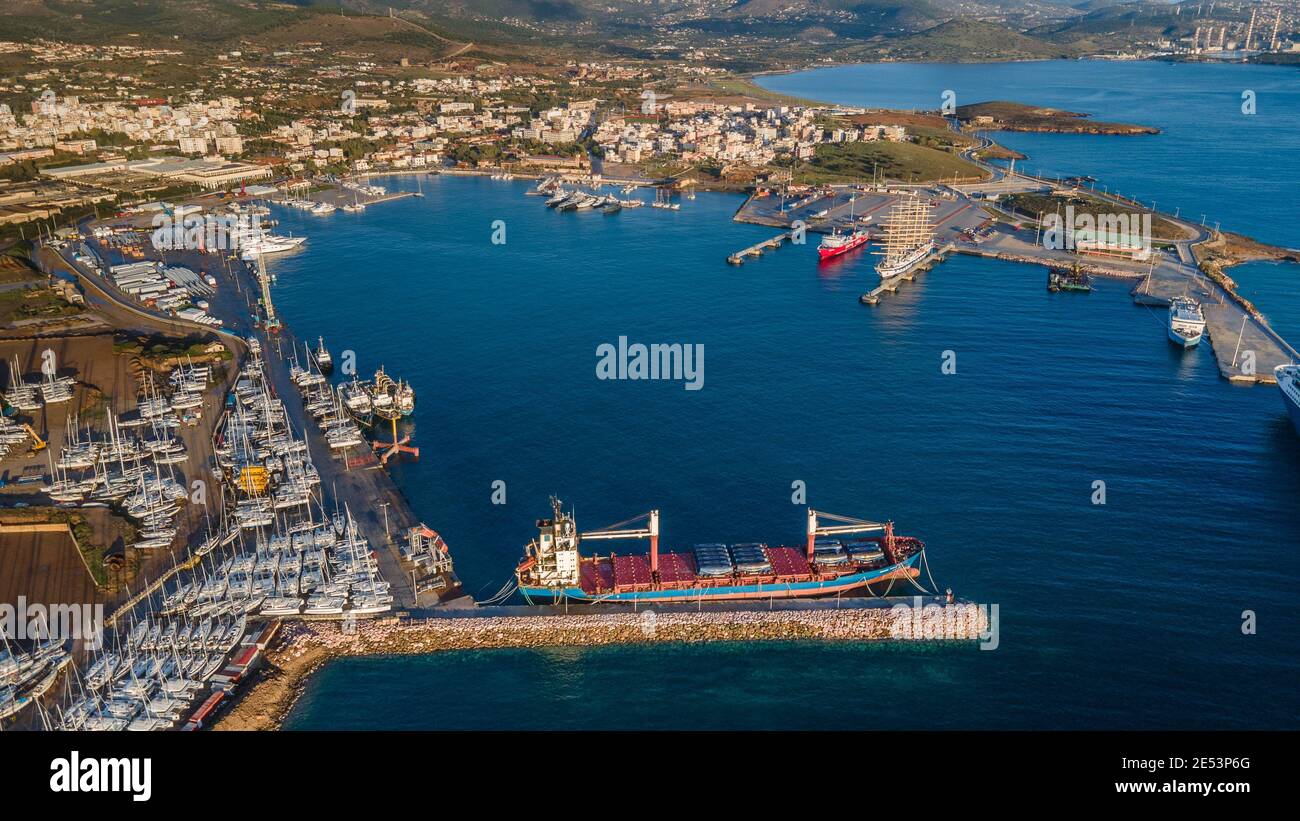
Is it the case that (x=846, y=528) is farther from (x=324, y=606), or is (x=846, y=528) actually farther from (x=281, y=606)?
(x=281, y=606)

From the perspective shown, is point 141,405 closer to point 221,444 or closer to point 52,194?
point 221,444

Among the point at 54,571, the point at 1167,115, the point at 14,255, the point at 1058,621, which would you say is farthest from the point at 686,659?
the point at 1167,115

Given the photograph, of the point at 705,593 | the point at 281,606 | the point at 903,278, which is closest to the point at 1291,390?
the point at 903,278

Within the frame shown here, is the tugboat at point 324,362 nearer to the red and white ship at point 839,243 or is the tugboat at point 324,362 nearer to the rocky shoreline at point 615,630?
the rocky shoreline at point 615,630

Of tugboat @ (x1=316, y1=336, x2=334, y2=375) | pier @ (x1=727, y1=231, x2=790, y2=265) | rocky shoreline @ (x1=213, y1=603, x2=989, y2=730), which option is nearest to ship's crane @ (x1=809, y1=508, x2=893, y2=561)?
rocky shoreline @ (x1=213, y1=603, x2=989, y2=730)

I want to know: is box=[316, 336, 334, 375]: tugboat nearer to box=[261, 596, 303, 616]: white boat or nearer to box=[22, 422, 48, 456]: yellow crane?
box=[22, 422, 48, 456]: yellow crane
